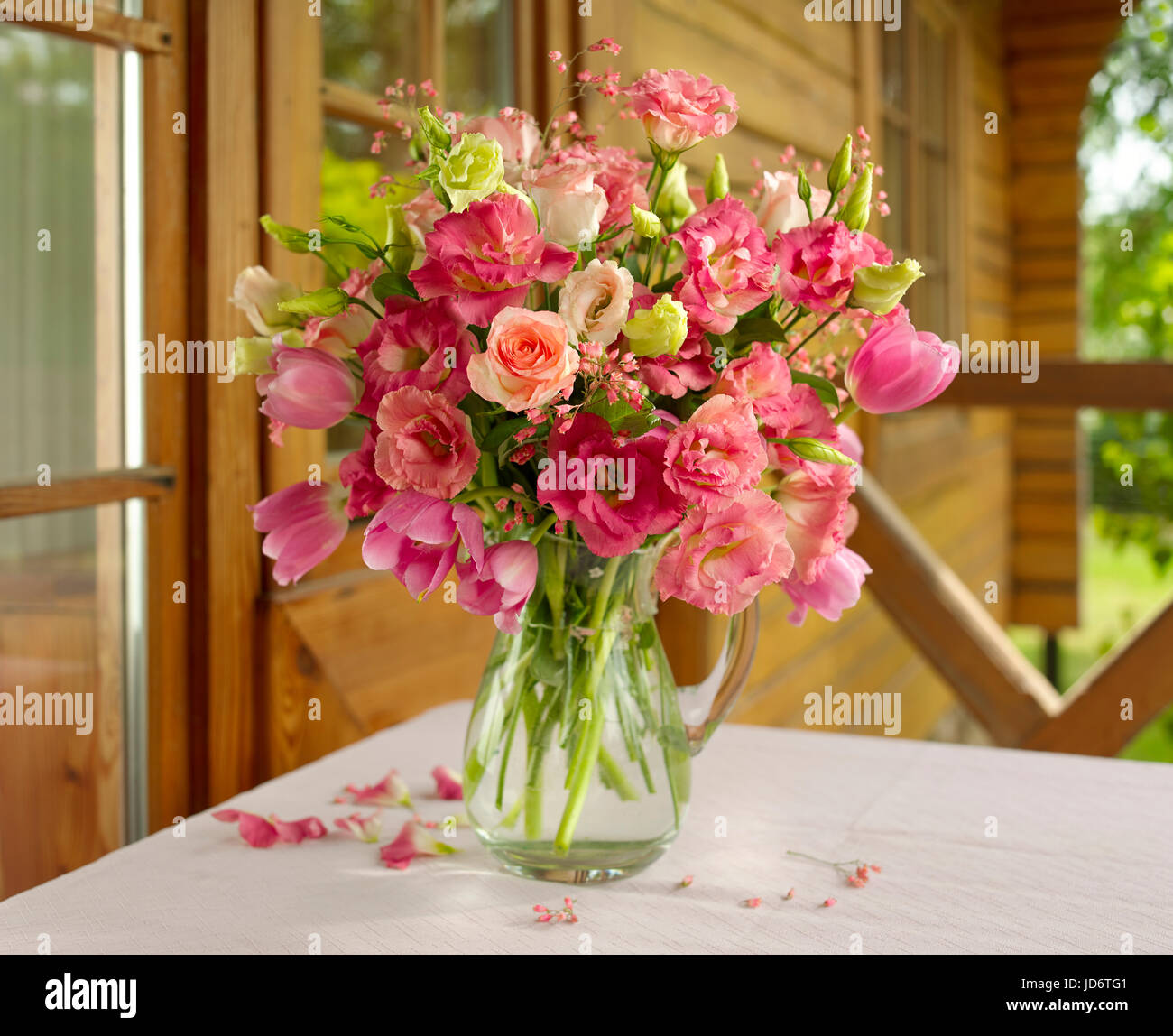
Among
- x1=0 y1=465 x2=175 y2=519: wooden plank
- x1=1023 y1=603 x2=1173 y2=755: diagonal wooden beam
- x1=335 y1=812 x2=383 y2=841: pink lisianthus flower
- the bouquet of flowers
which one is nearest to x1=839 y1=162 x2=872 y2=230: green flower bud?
the bouquet of flowers

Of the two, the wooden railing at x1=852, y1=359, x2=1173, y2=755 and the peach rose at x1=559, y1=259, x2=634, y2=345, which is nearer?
the peach rose at x1=559, y1=259, x2=634, y2=345

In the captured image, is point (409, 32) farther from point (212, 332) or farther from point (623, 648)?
point (623, 648)

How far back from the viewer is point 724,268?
727 mm

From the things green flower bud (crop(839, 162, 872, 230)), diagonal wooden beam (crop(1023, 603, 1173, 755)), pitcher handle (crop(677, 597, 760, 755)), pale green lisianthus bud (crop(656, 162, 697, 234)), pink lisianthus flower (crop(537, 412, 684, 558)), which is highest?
pale green lisianthus bud (crop(656, 162, 697, 234))

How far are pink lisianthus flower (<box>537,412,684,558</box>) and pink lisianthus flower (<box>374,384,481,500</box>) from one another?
0.17 ft

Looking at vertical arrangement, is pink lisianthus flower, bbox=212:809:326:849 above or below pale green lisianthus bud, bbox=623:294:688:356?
below

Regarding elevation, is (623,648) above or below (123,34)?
below

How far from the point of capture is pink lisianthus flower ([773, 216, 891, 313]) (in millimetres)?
736

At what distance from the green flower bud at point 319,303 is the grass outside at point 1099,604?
5.02 meters

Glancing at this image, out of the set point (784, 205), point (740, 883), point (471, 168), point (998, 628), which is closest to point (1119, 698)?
point (998, 628)

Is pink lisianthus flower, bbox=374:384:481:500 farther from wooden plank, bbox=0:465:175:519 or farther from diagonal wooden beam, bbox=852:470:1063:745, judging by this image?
diagonal wooden beam, bbox=852:470:1063:745
